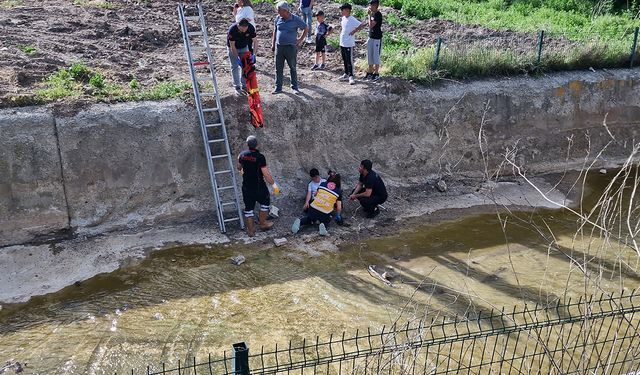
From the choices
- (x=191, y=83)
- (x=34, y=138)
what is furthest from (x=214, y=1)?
(x=34, y=138)

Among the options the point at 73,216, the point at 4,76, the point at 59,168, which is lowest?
the point at 73,216

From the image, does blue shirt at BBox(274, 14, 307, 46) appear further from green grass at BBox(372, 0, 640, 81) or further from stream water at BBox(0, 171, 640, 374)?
stream water at BBox(0, 171, 640, 374)

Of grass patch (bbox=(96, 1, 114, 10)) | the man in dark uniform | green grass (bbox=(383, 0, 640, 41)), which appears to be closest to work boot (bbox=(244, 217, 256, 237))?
the man in dark uniform

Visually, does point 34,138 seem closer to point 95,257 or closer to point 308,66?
point 95,257

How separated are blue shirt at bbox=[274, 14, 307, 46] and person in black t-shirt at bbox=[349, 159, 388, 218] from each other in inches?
112

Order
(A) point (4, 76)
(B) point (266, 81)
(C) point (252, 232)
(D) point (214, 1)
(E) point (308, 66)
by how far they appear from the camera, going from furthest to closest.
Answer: (D) point (214, 1) → (E) point (308, 66) → (B) point (266, 81) → (A) point (4, 76) → (C) point (252, 232)

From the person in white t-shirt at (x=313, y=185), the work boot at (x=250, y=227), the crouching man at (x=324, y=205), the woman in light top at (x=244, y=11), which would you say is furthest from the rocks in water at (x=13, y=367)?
the woman in light top at (x=244, y=11)

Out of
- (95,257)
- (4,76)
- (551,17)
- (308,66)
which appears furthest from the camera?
(551,17)

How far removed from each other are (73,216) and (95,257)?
1.09 metres

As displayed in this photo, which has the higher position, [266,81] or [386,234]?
[266,81]

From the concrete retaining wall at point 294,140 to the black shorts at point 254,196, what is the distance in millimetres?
1131

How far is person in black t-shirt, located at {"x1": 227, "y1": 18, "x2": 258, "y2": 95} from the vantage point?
11.9m

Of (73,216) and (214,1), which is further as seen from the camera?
(214,1)

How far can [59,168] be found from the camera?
10.9m
